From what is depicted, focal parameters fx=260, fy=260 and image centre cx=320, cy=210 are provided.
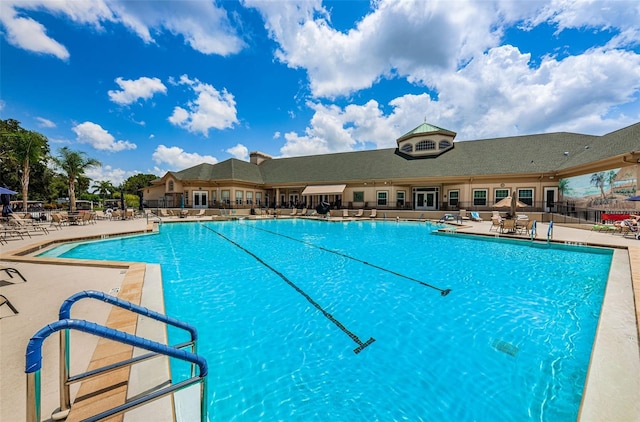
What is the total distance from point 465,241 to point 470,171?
15.3 meters

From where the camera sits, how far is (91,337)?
3.71 metres

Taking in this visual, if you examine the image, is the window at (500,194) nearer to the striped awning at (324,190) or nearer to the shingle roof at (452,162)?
the shingle roof at (452,162)

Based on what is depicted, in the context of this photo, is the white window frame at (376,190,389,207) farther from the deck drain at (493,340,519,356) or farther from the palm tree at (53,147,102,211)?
the palm tree at (53,147,102,211)

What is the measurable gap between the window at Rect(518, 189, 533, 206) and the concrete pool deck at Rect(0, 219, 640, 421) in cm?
1991

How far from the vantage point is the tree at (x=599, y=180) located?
17506mm

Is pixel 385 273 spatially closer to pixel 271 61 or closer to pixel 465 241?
pixel 465 241

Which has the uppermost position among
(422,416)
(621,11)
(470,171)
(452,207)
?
(621,11)

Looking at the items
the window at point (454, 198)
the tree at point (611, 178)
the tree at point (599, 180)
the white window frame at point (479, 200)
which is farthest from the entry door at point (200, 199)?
→ the tree at point (611, 178)

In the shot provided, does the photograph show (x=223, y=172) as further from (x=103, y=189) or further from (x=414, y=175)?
(x=103, y=189)

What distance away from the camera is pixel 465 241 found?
46.5 ft

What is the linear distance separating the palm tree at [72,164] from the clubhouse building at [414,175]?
800 centimetres

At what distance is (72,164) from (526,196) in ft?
159

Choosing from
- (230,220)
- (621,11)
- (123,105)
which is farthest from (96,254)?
(621,11)

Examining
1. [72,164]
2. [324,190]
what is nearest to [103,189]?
[72,164]
